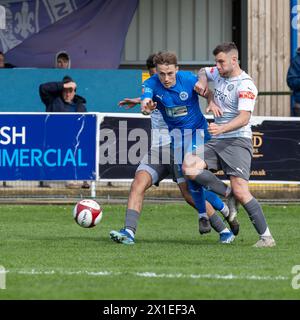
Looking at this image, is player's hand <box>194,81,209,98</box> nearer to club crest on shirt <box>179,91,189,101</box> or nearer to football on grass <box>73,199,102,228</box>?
club crest on shirt <box>179,91,189,101</box>

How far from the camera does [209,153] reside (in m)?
12.6

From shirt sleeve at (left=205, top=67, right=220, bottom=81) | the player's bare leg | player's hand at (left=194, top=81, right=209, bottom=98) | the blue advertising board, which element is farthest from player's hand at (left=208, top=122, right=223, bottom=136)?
the blue advertising board

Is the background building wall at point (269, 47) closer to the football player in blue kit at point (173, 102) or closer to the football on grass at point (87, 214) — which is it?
the football player in blue kit at point (173, 102)

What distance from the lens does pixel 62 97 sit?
19578mm

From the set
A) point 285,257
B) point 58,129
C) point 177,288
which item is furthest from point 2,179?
point 177,288

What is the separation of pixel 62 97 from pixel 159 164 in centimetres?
665

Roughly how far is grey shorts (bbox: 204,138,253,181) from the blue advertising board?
5.96 m

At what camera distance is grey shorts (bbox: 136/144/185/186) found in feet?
43.1

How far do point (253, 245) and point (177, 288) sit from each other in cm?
353

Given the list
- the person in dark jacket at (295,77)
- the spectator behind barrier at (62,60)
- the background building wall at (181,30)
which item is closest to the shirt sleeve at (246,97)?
the person in dark jacket at (295,77)

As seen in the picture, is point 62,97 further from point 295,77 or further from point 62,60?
point 295,77

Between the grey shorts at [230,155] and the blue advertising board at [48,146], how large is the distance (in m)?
5.96
